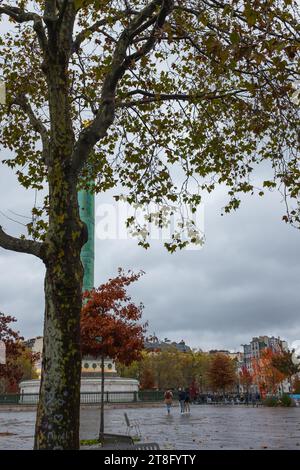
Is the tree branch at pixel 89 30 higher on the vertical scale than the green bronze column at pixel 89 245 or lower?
lower

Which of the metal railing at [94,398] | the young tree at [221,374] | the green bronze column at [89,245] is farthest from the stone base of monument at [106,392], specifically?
the young tree at [221,374]

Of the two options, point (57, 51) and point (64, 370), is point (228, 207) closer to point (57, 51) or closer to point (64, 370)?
point (57, 51)

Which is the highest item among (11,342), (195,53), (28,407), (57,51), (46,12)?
(195,53)

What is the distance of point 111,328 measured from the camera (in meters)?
18.7

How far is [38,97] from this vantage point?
14.2 m

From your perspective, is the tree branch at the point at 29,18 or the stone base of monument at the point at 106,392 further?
the stone base of monument at the point at 106,392

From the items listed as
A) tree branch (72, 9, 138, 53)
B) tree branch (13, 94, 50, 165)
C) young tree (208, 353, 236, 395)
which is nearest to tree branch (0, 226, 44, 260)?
tree branch (13, 94, 50, 165)

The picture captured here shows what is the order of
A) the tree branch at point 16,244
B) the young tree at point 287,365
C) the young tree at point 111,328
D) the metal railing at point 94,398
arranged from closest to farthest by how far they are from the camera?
the tree branch at point 16,244 → the young tree at point 111,328 → the metal railing at point 94,398 → the young tree at point 287,365

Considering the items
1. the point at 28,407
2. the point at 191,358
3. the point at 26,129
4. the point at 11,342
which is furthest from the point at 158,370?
the point at 26,129

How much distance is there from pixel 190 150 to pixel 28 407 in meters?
37.6

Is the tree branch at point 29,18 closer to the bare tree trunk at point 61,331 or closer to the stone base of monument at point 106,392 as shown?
the bare tree trunk at point 61,331

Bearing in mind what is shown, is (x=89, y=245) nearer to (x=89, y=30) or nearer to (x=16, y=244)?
(x=89, y=30)

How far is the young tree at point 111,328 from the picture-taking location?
1877 centimetres

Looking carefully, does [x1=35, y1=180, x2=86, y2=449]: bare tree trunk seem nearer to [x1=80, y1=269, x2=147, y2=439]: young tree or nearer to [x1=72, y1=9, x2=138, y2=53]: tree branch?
[x1=72, y1=9, x2=138, y2=53]: tree branch
